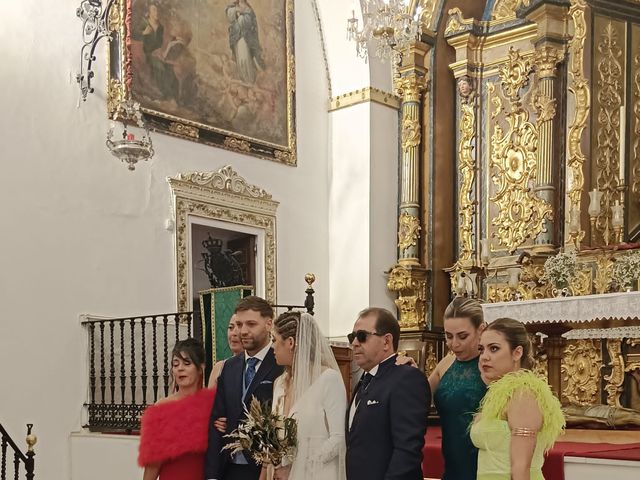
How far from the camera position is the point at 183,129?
11297 millimetres

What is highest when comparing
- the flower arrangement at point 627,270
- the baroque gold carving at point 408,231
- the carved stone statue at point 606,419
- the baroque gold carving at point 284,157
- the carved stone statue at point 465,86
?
the carved stone statue at point 465,86

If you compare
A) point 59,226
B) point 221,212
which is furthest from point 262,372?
point 221,212

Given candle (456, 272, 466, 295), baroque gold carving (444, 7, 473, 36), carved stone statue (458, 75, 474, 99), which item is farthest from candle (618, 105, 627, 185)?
baroque gold carving (444, 7, 473, 36)

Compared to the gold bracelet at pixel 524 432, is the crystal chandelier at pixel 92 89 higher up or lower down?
higher up

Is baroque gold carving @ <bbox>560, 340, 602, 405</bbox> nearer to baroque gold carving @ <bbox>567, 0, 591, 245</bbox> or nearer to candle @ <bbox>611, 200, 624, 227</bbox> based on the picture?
candle @ <bbox>611, 200, 624, 227</bbox>

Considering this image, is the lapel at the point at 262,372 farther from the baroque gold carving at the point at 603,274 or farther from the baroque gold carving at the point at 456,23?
the baroque gold carving at the point at 456,23

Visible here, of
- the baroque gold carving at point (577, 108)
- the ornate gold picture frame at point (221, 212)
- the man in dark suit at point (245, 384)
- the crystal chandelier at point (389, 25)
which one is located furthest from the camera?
the baroque gold carving at point (577, 108)

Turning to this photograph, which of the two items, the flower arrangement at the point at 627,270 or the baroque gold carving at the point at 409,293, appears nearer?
the flower arrangement at the point at 627,270

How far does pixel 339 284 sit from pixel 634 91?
4.51 meters

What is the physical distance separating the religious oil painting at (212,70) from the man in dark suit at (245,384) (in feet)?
20.0

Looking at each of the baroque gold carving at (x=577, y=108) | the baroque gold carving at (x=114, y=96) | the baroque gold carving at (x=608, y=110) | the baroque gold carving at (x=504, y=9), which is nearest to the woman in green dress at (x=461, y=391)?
the baroque gold carving at (x=114, y=96)

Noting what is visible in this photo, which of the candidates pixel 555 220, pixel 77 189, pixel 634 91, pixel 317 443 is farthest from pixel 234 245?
pixel 317 443

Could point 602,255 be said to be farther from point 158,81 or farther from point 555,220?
point 158,81

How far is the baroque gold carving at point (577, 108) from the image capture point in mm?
11523
